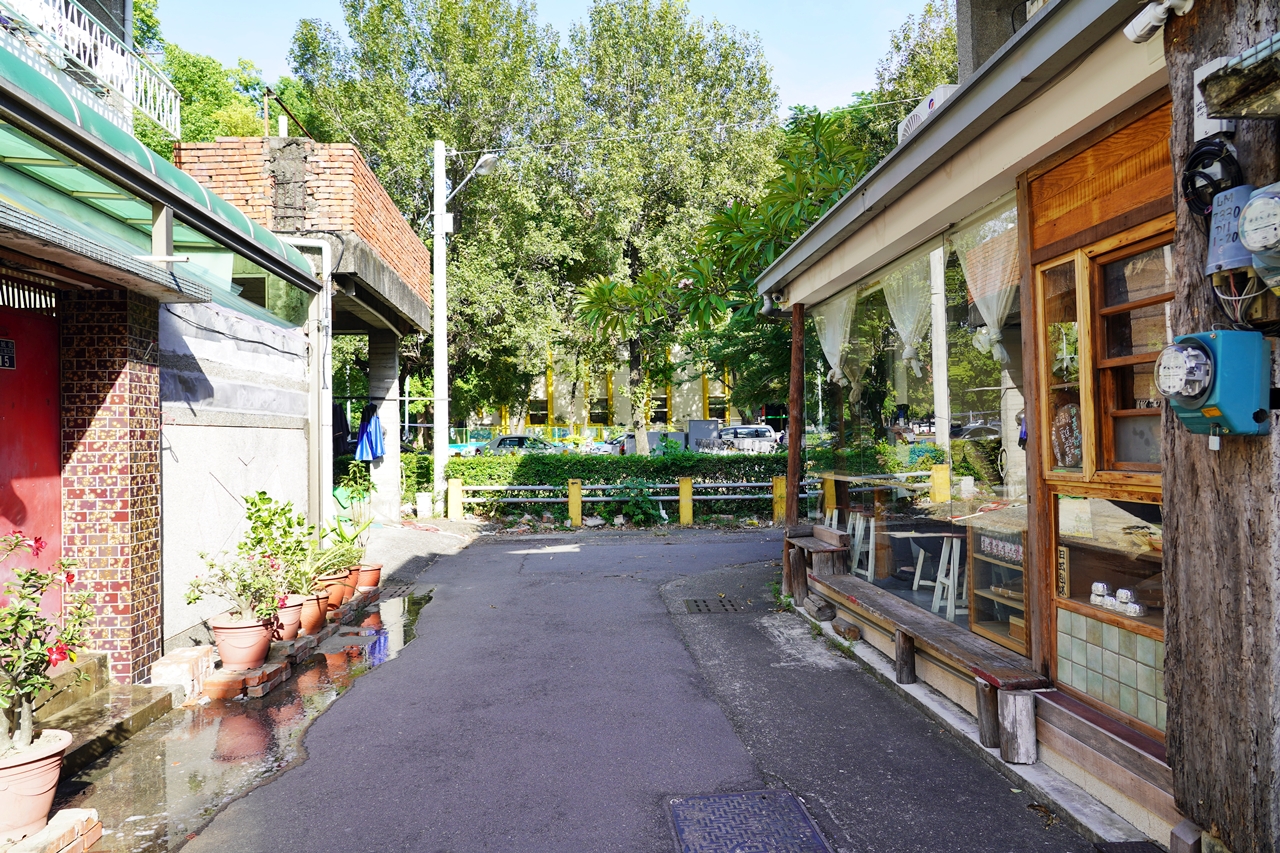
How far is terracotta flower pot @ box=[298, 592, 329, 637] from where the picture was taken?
7020mm

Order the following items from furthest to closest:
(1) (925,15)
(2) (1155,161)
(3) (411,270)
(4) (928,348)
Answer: (1) (925,15), (3) (411,270), (4) (928,348), (2) (1155,161)

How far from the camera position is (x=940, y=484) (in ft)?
20.3

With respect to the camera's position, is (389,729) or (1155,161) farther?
(389,729)

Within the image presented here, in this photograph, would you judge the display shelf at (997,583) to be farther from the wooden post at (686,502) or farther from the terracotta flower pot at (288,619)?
the wooden post at (686,502)

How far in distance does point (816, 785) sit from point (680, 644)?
2986 millimetres

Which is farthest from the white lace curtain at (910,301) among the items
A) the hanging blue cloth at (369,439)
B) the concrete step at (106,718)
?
the hanging blue cloth at (369,439)

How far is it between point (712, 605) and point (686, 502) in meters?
6.85

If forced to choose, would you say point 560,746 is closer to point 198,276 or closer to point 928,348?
point 928,348

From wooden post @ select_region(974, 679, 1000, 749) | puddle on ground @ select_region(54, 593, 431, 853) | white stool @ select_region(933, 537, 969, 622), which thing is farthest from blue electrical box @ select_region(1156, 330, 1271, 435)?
puddle on ground @ select_region(54, 593, 431, 853)

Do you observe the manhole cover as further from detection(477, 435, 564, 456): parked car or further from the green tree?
detection(477, 435, 564, 456): parked car

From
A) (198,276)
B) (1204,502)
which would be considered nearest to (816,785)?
(1204,502)

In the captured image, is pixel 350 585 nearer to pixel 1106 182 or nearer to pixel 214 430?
pixel 214 430

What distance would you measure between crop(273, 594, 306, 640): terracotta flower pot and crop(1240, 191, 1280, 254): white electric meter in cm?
662

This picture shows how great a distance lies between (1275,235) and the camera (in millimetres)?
2379
